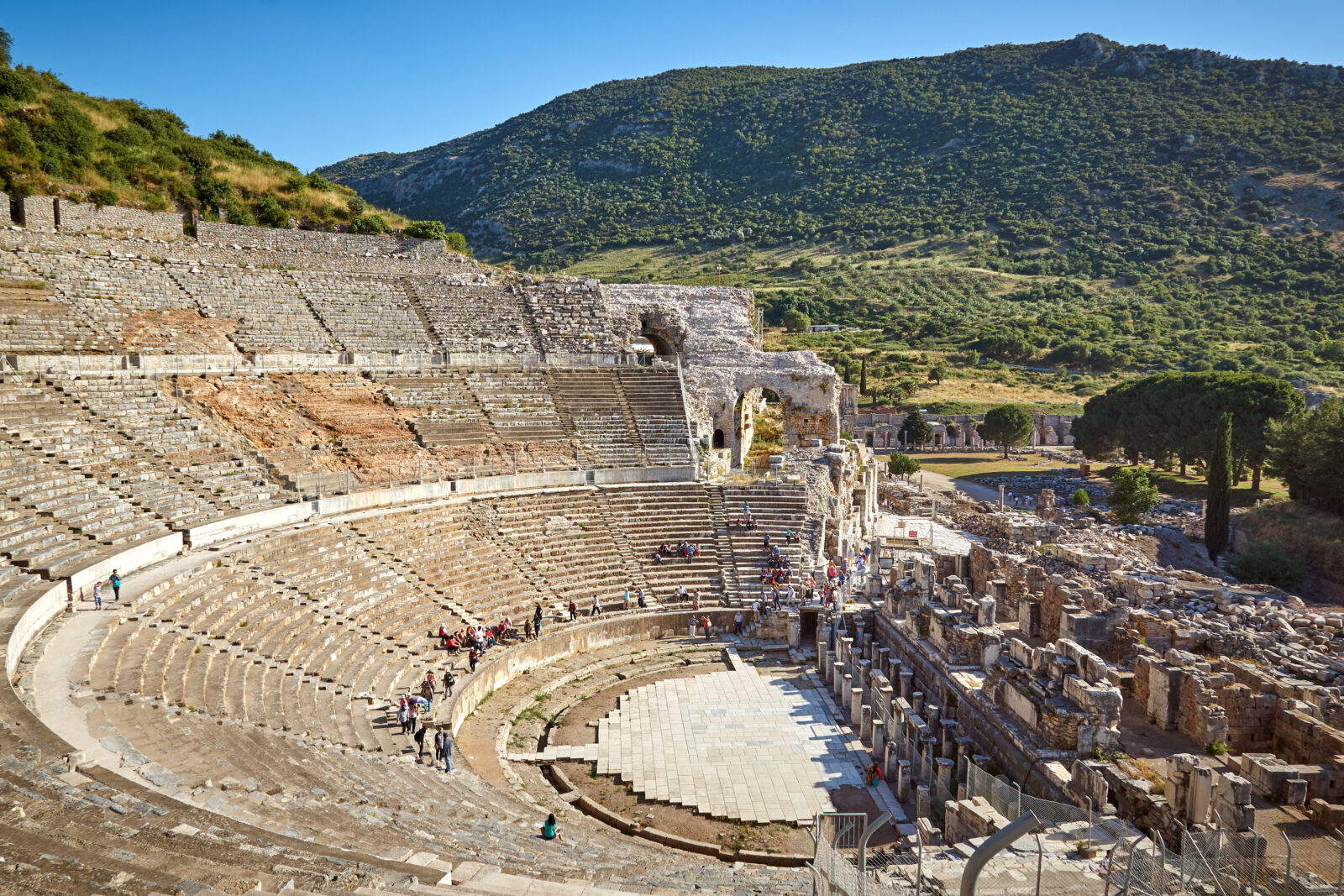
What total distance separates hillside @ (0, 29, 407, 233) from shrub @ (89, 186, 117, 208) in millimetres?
35

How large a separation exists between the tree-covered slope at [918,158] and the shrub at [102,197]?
57.5 metres

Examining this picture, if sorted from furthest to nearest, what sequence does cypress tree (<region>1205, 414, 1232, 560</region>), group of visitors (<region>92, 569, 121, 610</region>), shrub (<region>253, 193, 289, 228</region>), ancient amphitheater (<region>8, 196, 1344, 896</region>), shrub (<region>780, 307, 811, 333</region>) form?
1. shrub (<region>780, 307, 811, 333</region>)
2. shrub (<region>253, 193, 289, 228</region>)
3. cypress tree (<region>1205, 414, 1232, 560</region>)
4. group of visitors (<region>92, 569, 121, 610</region>)
5. ancient amphitheater (<region>8, 196, 1344, 896</region>)

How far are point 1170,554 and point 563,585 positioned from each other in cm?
2265

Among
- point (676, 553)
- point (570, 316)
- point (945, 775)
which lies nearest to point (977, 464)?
point (570, 316)

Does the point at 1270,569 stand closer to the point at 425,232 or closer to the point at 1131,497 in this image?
the point at 1131,497

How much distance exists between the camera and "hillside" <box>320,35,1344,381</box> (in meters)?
80.1

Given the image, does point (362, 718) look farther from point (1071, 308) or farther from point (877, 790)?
point (1071, 308)

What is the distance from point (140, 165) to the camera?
34688mm

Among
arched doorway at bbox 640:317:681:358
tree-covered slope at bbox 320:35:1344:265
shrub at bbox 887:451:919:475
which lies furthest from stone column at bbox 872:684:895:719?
tree-covered slope at bbox 320:35:1344:265

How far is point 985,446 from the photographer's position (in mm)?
66625

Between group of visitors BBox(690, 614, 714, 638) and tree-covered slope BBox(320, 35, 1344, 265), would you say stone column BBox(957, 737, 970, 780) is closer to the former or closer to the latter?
group of visitors BBox(690, 614, 714, 638)

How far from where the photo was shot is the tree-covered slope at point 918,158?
92.9 meters

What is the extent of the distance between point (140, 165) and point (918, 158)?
89.0 meters

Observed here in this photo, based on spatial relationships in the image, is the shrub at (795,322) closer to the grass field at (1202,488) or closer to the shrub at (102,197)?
the grass field at (1202,488)
